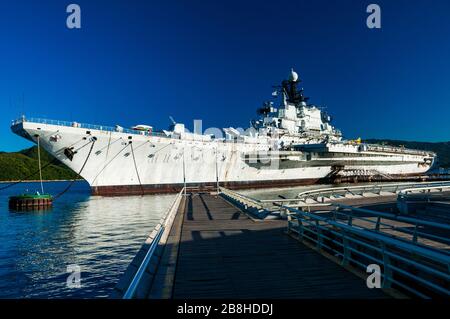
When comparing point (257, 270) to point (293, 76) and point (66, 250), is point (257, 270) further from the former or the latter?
point (293, 76)

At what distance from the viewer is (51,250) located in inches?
533

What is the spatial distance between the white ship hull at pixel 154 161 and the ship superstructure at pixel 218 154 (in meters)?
0.08

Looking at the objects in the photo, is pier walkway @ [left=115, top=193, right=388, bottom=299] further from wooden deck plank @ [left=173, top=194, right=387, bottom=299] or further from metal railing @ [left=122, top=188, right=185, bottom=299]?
metal railing @ [left=122, top=188, right=185, bottom=299]

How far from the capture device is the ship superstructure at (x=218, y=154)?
3316 centimetres

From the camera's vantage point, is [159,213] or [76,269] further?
[159,213]

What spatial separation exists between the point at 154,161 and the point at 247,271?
31.8 meters

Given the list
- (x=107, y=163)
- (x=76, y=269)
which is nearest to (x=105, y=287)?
(x=76, y=269)

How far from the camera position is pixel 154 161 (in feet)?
121

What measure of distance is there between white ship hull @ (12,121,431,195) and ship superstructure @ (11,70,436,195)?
0.28ft

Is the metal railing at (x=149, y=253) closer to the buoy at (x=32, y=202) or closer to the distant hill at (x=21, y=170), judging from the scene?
the buoy at (x=32, y=202)

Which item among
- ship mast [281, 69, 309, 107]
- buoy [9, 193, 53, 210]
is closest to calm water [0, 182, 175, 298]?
buoy [9, 193, 53, 210]

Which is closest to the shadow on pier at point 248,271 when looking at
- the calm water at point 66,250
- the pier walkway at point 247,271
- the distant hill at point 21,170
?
the pier walkway at point 247,271
